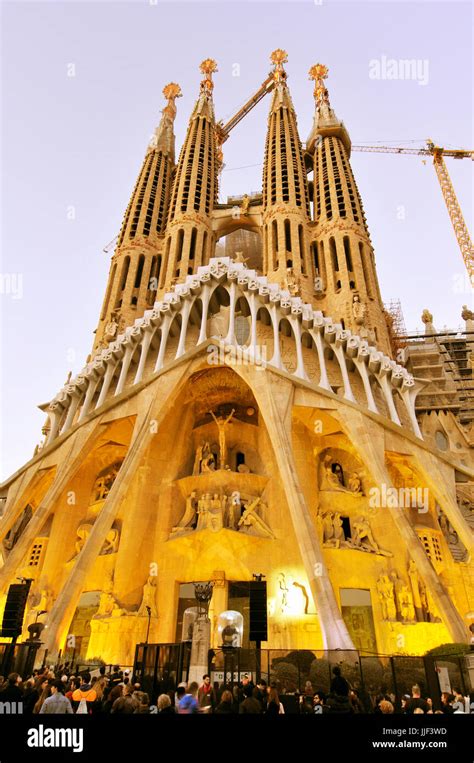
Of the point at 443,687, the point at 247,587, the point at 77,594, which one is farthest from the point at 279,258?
the point at 443,687

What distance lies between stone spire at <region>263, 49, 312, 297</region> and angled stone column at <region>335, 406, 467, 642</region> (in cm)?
1048

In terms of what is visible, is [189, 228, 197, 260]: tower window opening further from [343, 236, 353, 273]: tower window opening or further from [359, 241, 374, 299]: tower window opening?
[359, 241, 374, 299]: tower window opening

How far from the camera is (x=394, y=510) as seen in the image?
15289 millimetres

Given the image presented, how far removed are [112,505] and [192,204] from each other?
22.8 m

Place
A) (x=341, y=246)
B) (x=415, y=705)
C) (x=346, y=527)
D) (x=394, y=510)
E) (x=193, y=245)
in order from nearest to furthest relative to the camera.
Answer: (x=415, y=705) → (x=394, y=510) → (x=346, y=527) → (x=341, y=246) → (x=193, y=245)

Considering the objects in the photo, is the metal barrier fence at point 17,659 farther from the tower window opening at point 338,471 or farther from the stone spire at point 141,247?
the stone spire at point 141,247

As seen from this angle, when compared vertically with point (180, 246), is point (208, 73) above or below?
above

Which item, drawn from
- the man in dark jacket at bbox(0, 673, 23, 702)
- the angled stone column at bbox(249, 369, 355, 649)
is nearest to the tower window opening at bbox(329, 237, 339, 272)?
the angled stone column at bbox(249, 369, 355, 649)

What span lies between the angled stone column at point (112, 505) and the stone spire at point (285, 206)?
399 inches

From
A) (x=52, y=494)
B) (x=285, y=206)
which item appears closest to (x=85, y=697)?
(x=52, y=494)

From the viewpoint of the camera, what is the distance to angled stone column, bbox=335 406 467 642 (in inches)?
527

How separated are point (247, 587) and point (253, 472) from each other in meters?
4.78

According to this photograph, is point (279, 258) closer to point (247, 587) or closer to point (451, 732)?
point (247, 587)

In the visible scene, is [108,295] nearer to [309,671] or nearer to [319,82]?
[309,671]
